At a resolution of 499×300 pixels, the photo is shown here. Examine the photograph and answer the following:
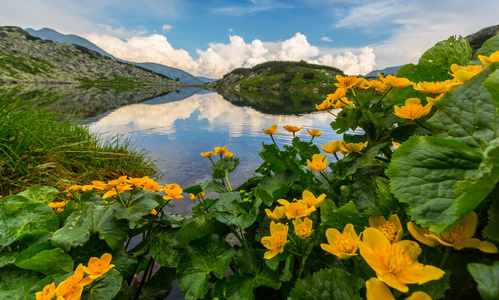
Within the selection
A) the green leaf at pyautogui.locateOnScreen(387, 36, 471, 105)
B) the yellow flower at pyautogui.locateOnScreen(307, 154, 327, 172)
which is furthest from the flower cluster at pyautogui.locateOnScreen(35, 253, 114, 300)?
the green leaf at pyautogui.locateOnScreen(387, 36, 471, 105)

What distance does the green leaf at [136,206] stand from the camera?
121 centimetres

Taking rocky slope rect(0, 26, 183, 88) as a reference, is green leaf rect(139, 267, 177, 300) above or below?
below

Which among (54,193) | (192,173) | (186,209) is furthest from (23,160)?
(192,173)

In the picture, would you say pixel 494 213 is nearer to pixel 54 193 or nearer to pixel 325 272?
pixel 325 272

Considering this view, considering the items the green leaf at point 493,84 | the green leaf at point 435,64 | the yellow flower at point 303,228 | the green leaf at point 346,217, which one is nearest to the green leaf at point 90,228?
the yellow flower at point 303,228

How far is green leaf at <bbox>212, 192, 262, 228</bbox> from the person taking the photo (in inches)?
43.3

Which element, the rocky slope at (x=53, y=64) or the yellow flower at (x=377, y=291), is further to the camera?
the rocky slope at (x=53, y=64)

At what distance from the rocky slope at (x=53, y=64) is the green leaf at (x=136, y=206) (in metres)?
81.4

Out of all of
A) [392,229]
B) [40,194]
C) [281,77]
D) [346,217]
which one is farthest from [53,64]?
[392,229]

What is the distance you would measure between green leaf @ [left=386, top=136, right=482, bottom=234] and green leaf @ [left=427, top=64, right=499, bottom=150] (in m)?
0.11

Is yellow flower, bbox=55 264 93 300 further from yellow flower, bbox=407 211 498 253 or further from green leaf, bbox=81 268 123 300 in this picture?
yellow flower, bbox=407 211 498 253

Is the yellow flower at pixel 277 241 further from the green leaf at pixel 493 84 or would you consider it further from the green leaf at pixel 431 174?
the green leaf at pixel 493 84

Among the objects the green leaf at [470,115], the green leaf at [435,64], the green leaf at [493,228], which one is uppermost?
the green leaf at [435,64]

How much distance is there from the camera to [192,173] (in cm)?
550
